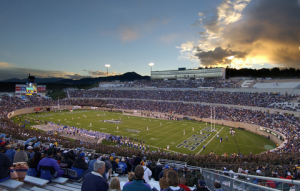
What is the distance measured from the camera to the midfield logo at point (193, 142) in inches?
956

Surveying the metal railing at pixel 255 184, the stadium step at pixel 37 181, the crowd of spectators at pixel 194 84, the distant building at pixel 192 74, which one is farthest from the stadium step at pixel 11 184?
the distant building at pixel 192 74

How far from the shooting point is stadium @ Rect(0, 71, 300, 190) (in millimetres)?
10906

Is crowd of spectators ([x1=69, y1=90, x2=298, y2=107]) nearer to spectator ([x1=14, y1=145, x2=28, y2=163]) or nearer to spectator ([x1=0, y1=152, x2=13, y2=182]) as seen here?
spectator ([x1=14, y1=145, x2=28, y2=163])

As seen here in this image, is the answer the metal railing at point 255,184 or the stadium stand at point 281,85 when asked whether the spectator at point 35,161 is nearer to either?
the metal railing at point 255,184

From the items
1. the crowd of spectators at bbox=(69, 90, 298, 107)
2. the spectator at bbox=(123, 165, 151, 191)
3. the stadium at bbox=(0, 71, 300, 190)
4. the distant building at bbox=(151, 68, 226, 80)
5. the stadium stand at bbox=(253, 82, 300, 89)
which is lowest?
the stadium at bbox=(0, 71, 300, 190)

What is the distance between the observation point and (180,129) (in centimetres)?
3438

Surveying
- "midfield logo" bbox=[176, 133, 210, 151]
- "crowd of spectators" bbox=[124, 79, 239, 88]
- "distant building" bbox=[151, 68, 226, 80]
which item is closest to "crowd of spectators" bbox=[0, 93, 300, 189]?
"midfield logo" bbox=[176, 133, 210, 151]

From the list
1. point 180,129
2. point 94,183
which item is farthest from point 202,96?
point 94,183

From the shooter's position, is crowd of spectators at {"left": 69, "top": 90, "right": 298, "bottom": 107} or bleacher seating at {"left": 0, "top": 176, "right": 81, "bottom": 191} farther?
crowd of spectators at {"left": 69, "top": 90, "right": 298, "bottom": 107}

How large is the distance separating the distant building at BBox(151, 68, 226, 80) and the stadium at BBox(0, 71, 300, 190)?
1370cm

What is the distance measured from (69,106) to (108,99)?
15151 mm

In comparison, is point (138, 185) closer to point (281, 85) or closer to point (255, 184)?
point (255, 184)

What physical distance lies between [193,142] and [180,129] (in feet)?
26.5

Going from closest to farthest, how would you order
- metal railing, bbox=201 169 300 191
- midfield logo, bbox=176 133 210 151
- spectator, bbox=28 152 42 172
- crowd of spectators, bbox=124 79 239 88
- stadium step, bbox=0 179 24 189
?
metal railing, bbox=201 169 300 191, stadium step, bbox=0 179 24 189, spectator, bbox=28 152 42 172, midfield logo, bbox=176 133 210 151, crowd of spectators, bbox=124 79 239 88
